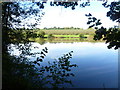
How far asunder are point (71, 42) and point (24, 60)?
1.91ft

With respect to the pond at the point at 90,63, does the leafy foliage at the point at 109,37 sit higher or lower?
higher

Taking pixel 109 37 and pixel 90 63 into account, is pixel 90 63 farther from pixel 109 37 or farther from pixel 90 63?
pixel 109 37

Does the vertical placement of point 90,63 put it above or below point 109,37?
below

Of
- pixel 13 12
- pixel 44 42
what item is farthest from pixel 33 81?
pixel 13 12

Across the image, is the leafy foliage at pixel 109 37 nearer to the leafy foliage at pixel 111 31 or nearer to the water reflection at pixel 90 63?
the leafy foliage at pixel 111 31

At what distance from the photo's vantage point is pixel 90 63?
265 centimetres

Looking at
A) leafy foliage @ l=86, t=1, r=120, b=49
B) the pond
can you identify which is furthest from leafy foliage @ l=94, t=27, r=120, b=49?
the pond

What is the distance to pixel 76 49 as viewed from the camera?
247cm

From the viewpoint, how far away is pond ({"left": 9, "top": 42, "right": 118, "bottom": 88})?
7.72 feet

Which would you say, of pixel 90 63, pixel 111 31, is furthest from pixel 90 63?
pixel 111 31

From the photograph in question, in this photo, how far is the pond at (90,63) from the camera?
235 centimetres

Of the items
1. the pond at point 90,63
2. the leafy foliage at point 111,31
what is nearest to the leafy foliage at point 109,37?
the leafy foliage at point 111,31

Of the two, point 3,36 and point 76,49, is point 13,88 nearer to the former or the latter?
point 3,36

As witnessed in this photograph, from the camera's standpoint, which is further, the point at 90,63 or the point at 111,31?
the point at 90,63
